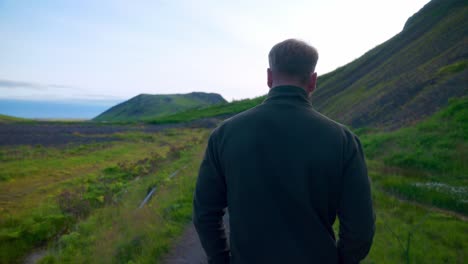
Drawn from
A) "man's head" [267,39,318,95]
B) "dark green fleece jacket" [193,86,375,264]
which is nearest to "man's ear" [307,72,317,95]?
"man's head" [267,39,318,95]

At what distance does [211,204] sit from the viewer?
7.84 ft

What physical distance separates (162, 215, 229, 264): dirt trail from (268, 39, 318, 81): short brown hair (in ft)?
14.2

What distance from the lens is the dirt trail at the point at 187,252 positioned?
222 inches

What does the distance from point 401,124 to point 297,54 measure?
15.6m

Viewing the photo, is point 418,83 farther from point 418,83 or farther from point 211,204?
point 211,204

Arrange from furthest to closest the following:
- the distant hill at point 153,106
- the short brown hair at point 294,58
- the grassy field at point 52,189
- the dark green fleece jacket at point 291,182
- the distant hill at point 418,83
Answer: the distant hill at point 153,106 < the distant hill at point 418,83 < the grassy field at point 52,189 < the short brown hair at point 294,58 < the dark green fleece jacket at point 291,182

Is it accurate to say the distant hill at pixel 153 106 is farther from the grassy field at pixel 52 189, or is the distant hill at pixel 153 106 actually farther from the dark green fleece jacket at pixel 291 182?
the dark green fleece jacket at pixel 291 182

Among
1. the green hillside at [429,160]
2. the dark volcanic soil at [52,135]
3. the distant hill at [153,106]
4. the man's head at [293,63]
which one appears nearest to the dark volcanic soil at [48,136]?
the dark volcanic soil at [52,135]

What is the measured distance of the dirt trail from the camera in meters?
5.65

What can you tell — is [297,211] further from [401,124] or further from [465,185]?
[401,124]

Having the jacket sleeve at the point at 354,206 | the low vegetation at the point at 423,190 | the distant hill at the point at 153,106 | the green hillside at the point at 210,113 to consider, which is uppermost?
the distant hill at the point at 153,106

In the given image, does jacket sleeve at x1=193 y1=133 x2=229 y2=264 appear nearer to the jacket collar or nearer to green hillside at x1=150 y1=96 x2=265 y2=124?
the jacket collar

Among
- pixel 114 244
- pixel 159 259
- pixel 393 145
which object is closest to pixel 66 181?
pixel 114 244

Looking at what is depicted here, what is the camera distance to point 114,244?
670 centimetres
